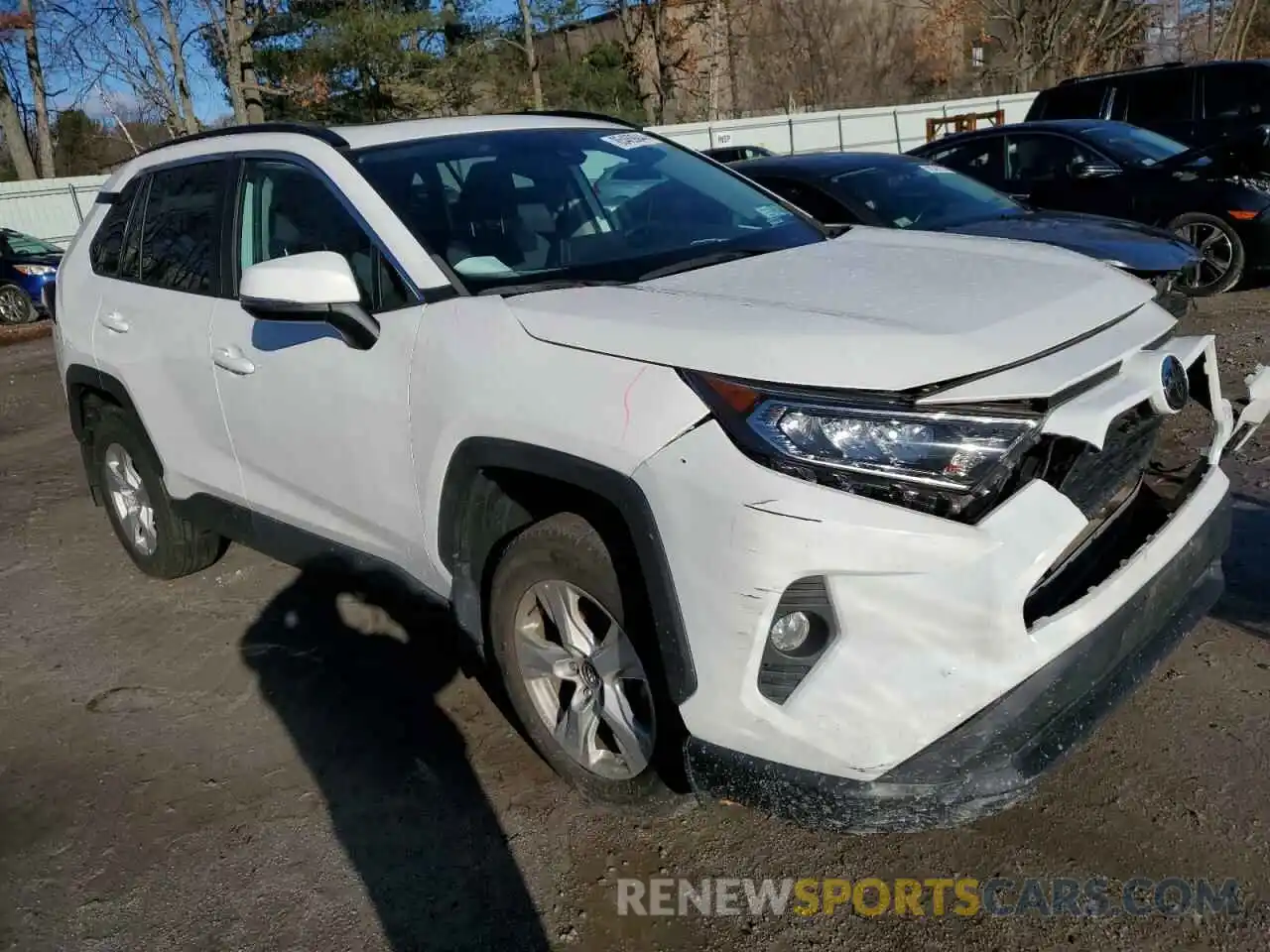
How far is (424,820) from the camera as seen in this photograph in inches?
123

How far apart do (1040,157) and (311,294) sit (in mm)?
8055

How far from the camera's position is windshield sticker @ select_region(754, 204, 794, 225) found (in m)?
3.74

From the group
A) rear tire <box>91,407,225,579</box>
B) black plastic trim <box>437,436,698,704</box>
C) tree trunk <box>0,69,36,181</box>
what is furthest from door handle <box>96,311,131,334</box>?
tree trunk <box>0,69,36,181</box>

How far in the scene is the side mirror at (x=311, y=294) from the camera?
289cm

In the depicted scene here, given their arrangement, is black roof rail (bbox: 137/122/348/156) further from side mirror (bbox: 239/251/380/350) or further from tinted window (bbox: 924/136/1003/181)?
tinted window (bbox: 924/136/1003/181)

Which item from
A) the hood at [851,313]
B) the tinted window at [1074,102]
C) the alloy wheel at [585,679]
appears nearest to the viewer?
the hood at [851,313]

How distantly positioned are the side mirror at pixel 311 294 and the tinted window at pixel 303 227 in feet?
0.41

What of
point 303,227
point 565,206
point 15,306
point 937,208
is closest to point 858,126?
point 15,306

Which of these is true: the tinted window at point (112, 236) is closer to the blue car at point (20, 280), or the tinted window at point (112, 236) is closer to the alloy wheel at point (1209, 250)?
the alloy wheel at point (1209, 250)

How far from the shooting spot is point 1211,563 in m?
2.90

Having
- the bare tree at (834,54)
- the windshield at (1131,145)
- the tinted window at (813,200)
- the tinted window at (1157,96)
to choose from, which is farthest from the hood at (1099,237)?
the bare tree at (834,54)

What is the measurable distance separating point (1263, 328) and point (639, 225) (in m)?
5.81

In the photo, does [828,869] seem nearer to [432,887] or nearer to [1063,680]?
[1063,680]

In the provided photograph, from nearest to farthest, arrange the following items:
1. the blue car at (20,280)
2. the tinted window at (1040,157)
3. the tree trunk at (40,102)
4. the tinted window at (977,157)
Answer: the tinted window at (1040,157) → the tinted window at (977,157) → the blue car at (20,280) → the tree trunk at (40,102)
